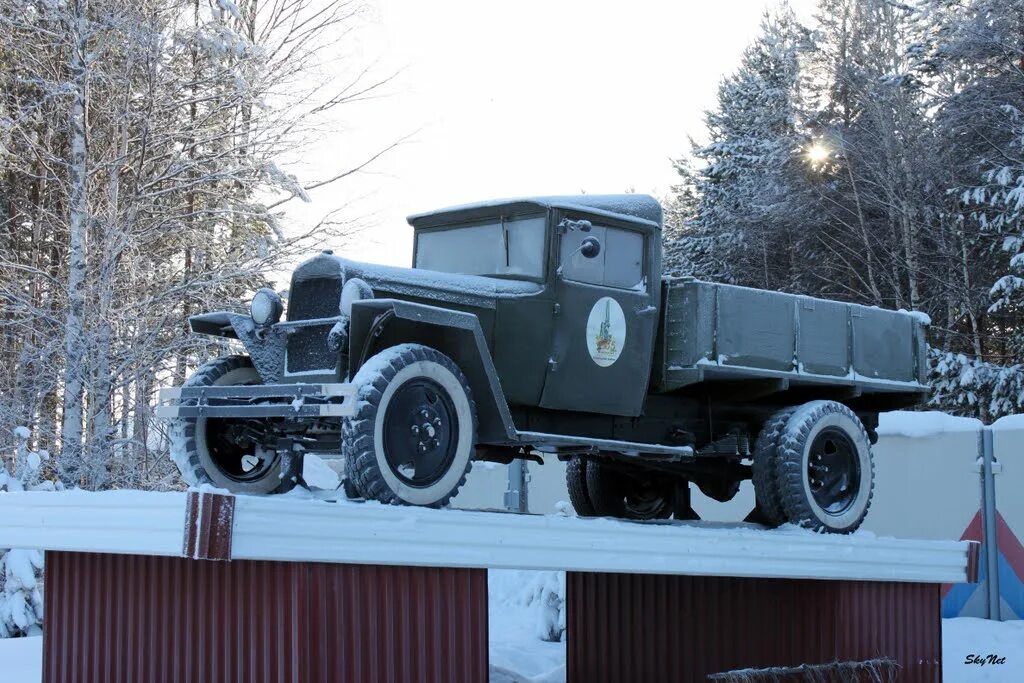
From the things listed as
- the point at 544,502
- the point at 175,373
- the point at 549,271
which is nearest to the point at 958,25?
the point at 544,502

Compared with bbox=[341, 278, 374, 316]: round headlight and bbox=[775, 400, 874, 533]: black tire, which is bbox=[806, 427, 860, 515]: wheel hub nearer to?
bbox=[775, 400, 874, 533]: black tire

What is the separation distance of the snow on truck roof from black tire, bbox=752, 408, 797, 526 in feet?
4.63

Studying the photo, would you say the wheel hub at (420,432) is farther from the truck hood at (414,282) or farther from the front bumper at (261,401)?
the truck hood at (414,282)

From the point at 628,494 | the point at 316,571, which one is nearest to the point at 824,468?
the point at 628,494

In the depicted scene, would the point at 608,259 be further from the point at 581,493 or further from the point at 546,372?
the point at 581,493

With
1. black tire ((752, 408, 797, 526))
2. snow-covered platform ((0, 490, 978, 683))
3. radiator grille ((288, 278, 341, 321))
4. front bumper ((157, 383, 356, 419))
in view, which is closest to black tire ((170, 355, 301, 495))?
front bumper ((157, 383, 356, 419))

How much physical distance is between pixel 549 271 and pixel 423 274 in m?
0.77

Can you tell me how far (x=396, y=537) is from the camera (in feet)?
15.0

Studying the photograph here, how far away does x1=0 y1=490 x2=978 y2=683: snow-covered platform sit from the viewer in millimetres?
4344

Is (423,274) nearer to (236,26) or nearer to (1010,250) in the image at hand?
(236,26)

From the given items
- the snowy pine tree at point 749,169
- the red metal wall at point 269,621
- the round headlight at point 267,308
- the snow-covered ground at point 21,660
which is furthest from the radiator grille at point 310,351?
the snowy pine tree at point 749,169

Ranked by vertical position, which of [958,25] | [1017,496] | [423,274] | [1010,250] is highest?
[958,25]

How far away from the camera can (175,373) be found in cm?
1344

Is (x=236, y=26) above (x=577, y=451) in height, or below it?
above
